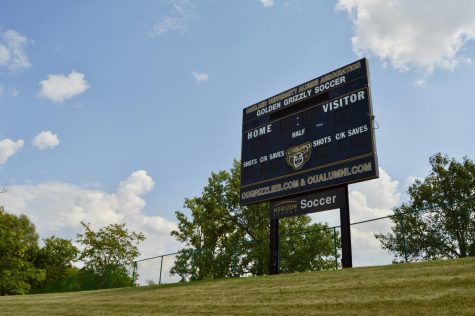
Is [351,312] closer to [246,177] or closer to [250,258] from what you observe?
[246,177]

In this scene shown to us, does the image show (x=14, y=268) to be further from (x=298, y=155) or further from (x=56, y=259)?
(x=298, y=155)

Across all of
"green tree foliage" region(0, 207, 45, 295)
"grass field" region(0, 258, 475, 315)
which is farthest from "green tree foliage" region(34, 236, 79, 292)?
"grass field" region(0, 258, 475, 315)

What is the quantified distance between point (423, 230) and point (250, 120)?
423 inches

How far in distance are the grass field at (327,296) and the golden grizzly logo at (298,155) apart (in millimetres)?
4496

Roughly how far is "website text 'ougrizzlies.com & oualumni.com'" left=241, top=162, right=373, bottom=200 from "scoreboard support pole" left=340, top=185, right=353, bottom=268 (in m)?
0.58

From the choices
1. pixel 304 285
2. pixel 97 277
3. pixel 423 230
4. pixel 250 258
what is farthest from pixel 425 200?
pixel 304 285

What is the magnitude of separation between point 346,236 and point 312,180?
241cm

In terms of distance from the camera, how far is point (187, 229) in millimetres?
40594

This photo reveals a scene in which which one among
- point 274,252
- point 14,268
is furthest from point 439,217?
point 14,268

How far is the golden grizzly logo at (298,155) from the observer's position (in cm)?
1691

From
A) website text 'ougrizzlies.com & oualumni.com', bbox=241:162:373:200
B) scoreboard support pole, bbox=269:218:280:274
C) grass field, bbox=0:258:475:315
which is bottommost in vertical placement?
grass field, bbox=0:258:475:315

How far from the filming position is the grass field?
325 inches

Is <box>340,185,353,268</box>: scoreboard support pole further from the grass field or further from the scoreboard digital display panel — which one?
the grass field

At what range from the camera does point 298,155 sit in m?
17.2
